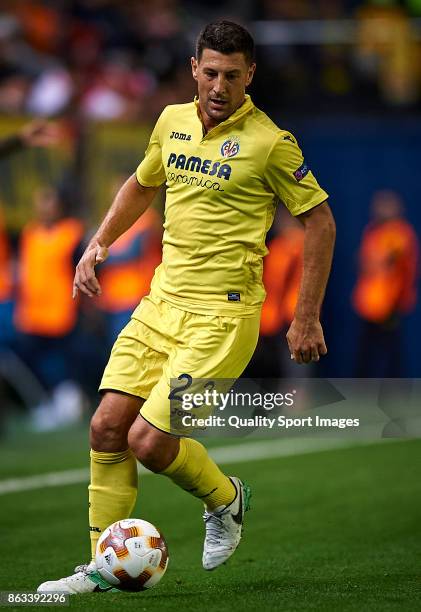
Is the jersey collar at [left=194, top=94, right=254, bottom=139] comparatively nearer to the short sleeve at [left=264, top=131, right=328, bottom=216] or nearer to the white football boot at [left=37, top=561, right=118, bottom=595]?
the short sleeve at [left=264, top=131, right=328, bottom=216]

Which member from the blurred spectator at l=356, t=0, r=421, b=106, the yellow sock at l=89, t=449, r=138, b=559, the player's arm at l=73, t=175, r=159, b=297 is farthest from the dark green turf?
the blurred spectator at l=356, t=0, r=421, b=106

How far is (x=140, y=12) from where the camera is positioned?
17312 millimetres

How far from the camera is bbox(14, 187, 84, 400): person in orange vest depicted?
14.2 metres

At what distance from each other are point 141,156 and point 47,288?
209 cm

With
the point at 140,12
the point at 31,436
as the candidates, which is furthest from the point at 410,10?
the point at 31,436

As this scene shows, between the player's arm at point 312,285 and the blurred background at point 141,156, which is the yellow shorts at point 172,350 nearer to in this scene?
the player's arm at point 312,285

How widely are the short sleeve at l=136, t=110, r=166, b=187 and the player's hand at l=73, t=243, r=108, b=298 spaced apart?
417 mm

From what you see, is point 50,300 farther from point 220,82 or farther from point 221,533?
point 220,82

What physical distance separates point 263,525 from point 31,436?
5096 mm

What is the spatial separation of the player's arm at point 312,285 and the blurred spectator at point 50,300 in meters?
8.38

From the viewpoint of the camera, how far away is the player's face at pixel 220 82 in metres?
5.83

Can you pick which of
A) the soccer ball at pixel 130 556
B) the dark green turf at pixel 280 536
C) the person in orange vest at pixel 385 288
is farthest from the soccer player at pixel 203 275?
the person in orange vest at pixel 385 288

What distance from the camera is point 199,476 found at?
20.2 feet

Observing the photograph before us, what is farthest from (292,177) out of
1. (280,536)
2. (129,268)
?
(129,268)
